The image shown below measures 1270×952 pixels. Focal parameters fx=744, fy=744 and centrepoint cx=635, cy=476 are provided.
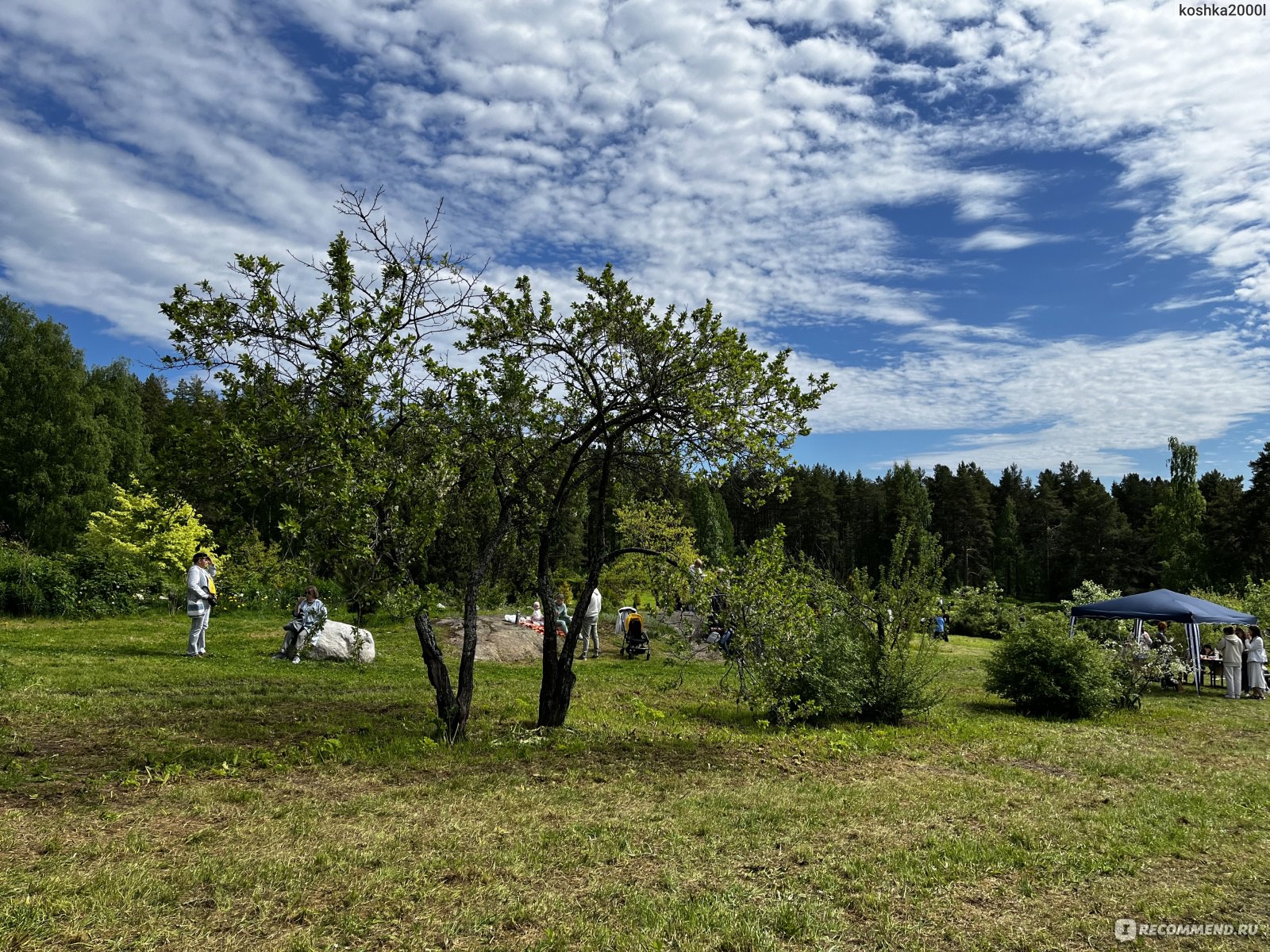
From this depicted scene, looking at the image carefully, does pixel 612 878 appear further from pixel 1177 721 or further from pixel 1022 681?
pixel 1177 721

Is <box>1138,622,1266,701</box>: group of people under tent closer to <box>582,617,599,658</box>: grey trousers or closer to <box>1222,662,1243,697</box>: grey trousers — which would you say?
<box>1222,662,1243,697</box>: grey trousers

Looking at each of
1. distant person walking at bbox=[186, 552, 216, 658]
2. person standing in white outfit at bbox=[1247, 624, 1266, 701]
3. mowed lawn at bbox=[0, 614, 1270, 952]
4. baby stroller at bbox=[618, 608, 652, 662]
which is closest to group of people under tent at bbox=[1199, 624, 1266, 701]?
person standing in white outfit at bbox=[1247, 624, 1266, 701]

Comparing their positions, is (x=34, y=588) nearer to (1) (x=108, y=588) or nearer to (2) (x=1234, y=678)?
(1) (x=108, y=588)

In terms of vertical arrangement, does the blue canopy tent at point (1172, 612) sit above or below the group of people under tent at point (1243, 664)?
above

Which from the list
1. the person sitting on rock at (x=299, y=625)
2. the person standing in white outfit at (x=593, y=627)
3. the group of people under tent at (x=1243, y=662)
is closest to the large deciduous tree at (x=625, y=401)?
the person sitting on rock at (x=299, y=625)

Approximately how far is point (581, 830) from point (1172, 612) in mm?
16464

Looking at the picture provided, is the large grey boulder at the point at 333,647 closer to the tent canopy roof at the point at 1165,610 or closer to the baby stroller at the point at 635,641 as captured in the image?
the baby stroller at the point at 635,641

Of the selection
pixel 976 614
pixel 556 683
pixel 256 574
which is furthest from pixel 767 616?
pixel 976 614

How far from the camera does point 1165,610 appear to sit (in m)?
16.5

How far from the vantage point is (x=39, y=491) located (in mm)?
35781

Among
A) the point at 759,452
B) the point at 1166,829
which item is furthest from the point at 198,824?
the point at 1166,829

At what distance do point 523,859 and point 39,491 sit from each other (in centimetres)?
4178

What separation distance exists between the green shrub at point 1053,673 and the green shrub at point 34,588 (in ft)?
64.3

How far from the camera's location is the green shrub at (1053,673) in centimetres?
1206
